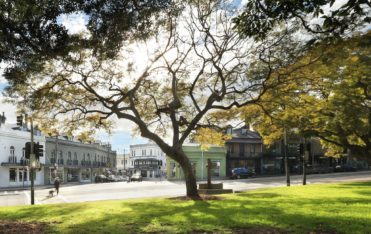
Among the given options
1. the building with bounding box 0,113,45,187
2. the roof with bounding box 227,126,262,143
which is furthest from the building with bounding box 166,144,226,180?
the building with bounding box 0,113,45,187

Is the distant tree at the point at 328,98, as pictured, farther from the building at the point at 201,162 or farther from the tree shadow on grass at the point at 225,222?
the building at the point at 201,162

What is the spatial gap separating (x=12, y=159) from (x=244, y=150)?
38270mm

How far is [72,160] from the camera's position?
82.2m

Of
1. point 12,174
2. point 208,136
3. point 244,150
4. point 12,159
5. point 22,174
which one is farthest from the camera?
point 244,150

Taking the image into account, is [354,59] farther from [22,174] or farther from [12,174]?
[22,174]

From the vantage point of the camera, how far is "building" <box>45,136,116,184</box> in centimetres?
7312

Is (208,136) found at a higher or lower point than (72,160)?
higher

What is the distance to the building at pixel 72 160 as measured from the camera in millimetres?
73125

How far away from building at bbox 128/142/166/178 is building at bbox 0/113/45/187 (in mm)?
34368

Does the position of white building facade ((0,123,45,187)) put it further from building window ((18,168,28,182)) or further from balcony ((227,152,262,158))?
balcony ((227,152,262,158))

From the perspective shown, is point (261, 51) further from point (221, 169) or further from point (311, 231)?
point (221, 169)

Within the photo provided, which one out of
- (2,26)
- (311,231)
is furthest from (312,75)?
(2,26)

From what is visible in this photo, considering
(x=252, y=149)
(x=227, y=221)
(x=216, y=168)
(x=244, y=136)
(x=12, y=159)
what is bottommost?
(x=216, y=168)

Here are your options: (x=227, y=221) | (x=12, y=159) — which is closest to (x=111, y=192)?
(x=227, y=221)
